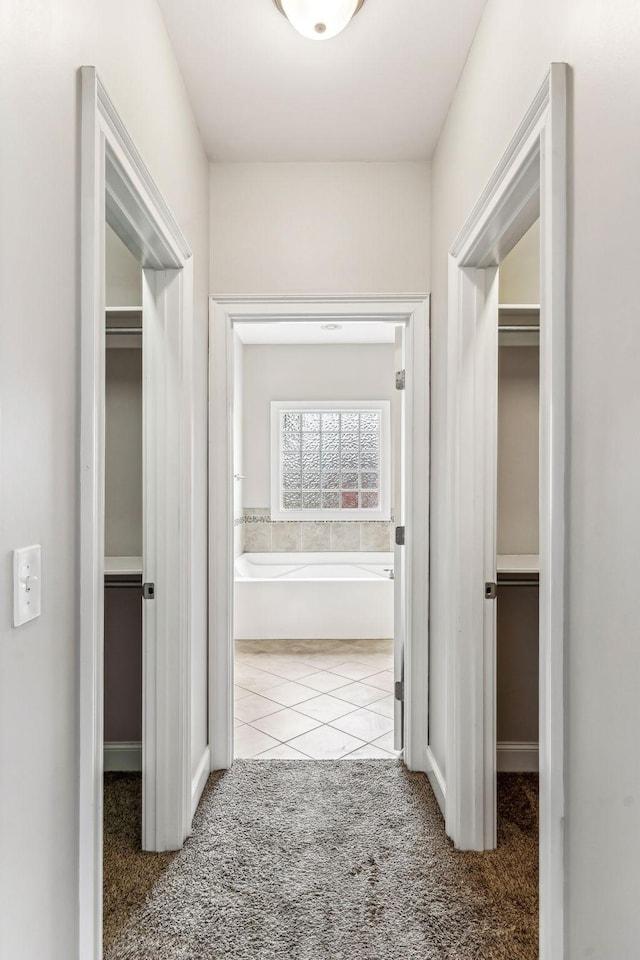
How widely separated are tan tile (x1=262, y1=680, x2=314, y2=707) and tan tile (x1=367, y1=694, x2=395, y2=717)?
1.28ft

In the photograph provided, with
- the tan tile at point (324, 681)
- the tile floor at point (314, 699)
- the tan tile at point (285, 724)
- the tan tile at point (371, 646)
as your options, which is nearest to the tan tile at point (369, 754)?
the tile floor at point (314, 699)

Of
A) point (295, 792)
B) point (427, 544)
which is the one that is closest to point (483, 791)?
point (295, 792)

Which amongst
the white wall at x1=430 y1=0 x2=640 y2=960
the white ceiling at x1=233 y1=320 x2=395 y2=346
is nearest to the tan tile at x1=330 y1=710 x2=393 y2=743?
the white wall at x1=430 y1=0 x2=640 y2=960

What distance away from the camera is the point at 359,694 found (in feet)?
12.0

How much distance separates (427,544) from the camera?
105 inches

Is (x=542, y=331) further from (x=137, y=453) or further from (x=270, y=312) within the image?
(x=137, y=453)

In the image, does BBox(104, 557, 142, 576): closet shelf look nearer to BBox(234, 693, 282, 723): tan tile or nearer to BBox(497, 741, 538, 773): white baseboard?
BBox(234, 693, 282, 723): tan tile

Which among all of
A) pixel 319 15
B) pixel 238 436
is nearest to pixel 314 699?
pixel 238 436

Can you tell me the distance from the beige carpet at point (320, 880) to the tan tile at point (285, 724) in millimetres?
512

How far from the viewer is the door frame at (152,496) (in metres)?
1.18

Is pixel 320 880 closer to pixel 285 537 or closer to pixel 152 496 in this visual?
pixel 152 496

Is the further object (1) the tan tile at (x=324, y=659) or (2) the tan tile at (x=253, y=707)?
(1) the tan tile at (x=324, y=659)

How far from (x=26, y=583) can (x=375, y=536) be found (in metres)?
5.05

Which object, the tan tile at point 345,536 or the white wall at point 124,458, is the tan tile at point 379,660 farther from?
the white wall at point 124,458
